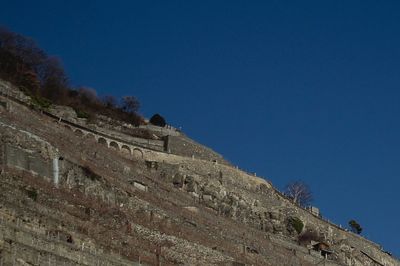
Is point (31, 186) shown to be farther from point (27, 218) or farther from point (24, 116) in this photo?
point (24, 116)

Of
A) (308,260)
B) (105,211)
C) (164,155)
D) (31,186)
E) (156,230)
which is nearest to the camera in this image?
(31,186)

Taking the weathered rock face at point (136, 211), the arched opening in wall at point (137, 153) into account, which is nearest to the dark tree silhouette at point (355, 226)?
the weathered rock face at point (136, 211)

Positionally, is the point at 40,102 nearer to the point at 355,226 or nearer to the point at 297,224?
the point at 297,224

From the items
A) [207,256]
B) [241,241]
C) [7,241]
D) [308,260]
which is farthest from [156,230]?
[308,260]

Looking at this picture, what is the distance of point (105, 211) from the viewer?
4009 centimetres

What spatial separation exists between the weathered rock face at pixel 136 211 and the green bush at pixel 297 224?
12 centimetres

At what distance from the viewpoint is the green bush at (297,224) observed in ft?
246

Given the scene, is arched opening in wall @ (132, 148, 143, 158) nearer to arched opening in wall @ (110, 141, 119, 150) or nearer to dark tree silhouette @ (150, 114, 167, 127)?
arched opening in wall @ (110, 141, 119, 150)

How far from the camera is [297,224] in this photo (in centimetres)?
7556

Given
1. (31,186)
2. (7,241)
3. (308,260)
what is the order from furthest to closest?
(308,260) < (31,186) < (7,241)

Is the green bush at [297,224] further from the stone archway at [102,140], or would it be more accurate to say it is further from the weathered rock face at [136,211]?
the stone archway at [102,140]

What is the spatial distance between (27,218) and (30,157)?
33.8 feet

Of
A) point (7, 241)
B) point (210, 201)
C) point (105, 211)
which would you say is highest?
point (210, 201)

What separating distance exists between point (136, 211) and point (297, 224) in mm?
31566
